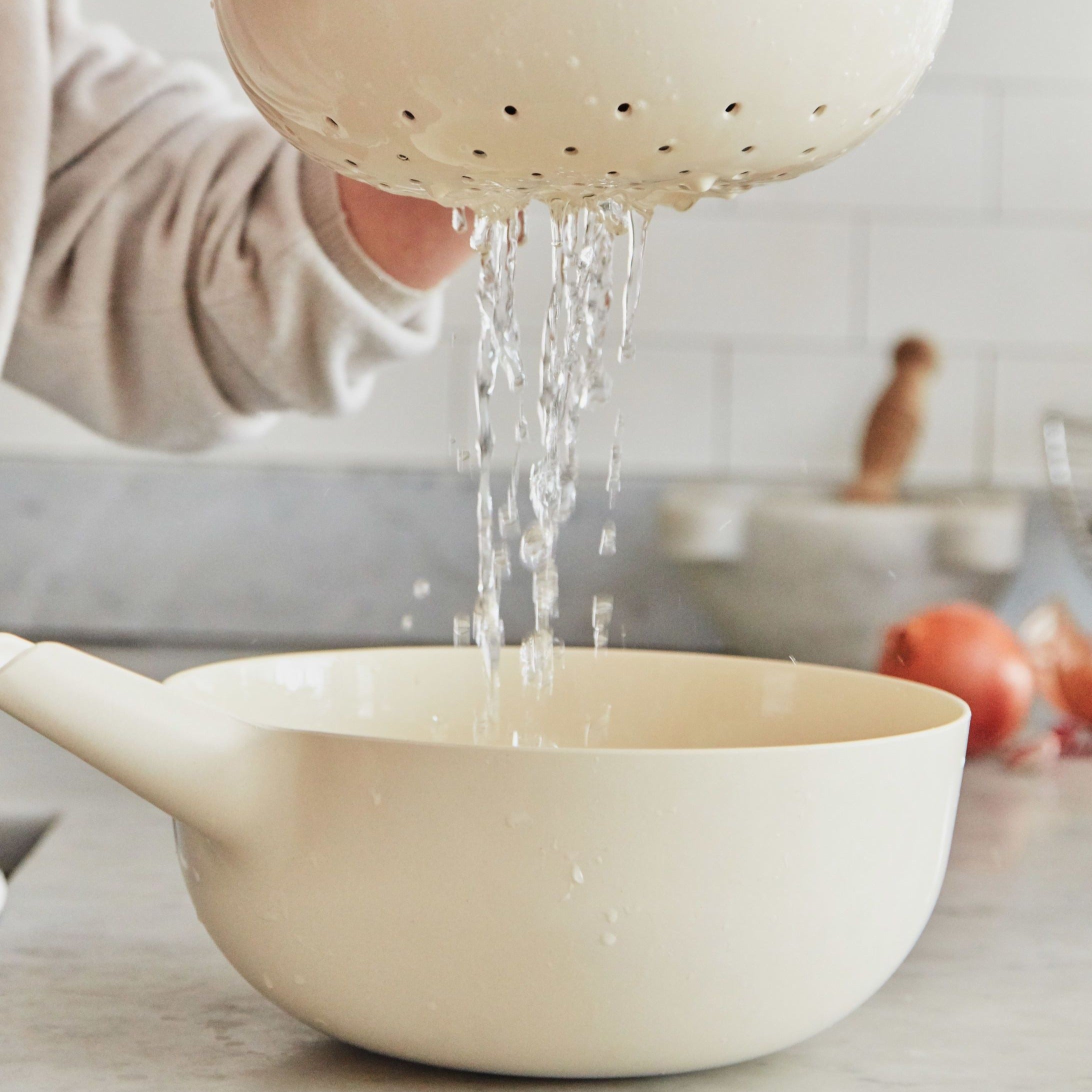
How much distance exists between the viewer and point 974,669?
0.65 m

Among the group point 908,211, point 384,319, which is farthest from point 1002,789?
point 908,211

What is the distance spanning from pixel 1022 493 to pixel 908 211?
9.2 inches

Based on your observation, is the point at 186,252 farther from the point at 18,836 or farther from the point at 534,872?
the point at 534,872

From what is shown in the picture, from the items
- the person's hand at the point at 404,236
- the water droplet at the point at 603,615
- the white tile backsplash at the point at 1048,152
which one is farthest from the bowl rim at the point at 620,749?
the white tile backsplash at the point at 1048,152

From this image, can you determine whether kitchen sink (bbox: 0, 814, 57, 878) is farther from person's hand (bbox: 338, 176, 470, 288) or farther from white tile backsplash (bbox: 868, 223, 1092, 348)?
white tile backsplash (bbox: 868, 223, 1092, 348)

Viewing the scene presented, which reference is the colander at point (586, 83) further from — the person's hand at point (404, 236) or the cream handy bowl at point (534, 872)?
the person's hand at point (404, 236)

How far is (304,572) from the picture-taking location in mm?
1053

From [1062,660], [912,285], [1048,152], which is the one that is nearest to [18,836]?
[1062,660]

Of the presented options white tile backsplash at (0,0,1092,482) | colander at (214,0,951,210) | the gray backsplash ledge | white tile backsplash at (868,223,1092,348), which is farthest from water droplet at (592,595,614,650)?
colander at (214,0,951,210)

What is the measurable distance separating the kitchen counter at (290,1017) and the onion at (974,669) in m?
0.16

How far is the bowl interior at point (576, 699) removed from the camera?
13.0 inches

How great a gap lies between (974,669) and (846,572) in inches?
9.6

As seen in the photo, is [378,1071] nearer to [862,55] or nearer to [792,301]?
[862,55]

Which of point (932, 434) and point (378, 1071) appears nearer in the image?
point (378, 1071)
